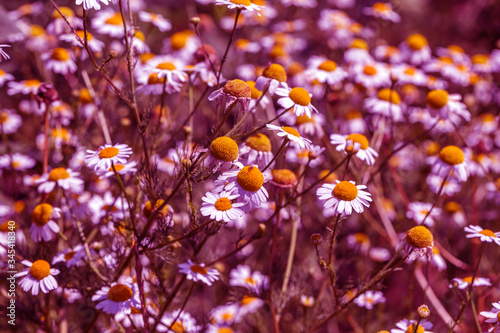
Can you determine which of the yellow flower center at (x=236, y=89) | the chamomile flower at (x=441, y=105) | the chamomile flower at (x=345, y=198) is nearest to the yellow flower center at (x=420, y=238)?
the chamomile flower at (x=345, y=198)

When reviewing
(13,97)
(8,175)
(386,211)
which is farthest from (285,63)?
(13,97)

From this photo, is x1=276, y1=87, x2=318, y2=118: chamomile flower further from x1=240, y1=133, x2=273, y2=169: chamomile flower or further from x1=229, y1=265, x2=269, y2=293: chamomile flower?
x1=229, y1=265, x2=269, y2=293: chamomile flower

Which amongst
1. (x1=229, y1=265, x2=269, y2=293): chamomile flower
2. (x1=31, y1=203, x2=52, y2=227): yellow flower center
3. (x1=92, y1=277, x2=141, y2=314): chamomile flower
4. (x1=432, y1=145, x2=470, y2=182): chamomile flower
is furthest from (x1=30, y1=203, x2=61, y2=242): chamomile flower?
(x1=432, y1=145, x2=470, y2=182): chamomile flower

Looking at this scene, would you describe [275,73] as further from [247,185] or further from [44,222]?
[44,222]

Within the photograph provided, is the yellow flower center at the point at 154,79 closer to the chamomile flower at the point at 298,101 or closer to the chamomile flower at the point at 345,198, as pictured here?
the chamomile flower at the point at 298,101

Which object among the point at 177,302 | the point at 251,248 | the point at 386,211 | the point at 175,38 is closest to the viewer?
the point at 177,302

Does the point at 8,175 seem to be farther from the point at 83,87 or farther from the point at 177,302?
the point at 177,302
